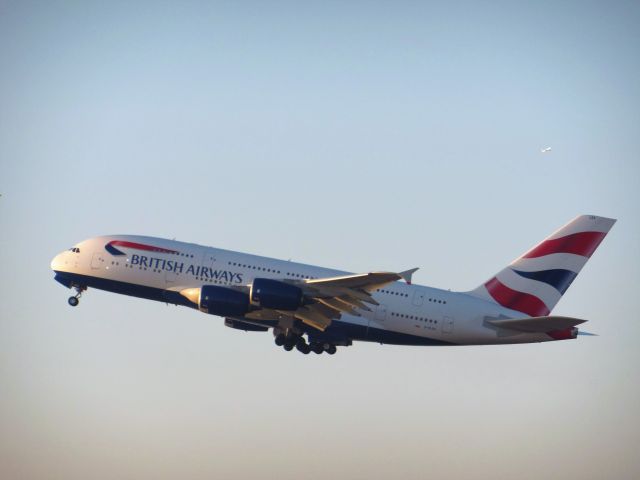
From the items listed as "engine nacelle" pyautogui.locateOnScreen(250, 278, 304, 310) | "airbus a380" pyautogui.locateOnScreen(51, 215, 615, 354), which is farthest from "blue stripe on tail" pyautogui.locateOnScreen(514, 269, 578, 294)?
"engine nacelle" pyautogui.locateOnScreen(250, 278, 304, 310)

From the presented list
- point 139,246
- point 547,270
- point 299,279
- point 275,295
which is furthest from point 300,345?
point 547,270

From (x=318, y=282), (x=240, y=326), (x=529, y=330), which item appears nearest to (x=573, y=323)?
(x=529, y=330)

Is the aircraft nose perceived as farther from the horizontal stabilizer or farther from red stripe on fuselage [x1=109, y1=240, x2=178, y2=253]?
the horizontal stabilizer

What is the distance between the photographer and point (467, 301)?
5791 cm

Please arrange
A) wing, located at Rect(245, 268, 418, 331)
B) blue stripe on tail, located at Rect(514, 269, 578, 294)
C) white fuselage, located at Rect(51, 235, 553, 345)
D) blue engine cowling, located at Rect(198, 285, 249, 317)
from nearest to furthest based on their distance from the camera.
A: wing, located at Rect(245, 268, 418, 331) < blue engine cowling, located at Rect(198, 285, 249, 317) < white fuselage, located at Rect(51, 235, 553, 345) < blue stripe on tail, located at Rect(514, 269, 578, 294)

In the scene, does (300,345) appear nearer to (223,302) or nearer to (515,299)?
(223,302)

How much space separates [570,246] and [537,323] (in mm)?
8991

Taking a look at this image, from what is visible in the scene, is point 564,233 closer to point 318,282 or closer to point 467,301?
point 467,301

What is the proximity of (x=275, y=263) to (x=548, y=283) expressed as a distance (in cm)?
1590

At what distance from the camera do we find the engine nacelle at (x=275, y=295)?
53406 mm

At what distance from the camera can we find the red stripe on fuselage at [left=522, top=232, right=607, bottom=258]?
6222 cm

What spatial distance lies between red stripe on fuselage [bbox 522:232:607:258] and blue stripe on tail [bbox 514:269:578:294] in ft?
4.05

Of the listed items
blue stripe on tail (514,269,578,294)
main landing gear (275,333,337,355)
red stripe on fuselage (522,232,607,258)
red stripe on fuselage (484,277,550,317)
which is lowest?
main landing gear (275,333,337,355)

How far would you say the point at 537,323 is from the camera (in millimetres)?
54969
